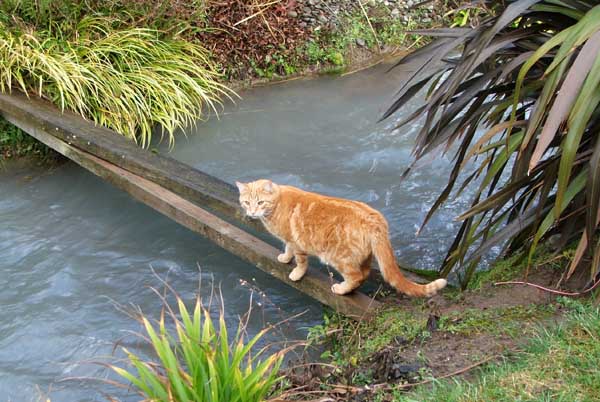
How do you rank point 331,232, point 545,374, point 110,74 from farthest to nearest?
point 110,74, point 331,232, point 545,374

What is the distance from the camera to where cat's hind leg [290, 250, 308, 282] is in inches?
151

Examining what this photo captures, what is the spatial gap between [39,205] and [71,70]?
1.33 meters

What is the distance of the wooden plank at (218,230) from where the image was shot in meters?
3.71

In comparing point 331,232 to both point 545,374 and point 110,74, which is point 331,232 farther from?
point 110,74

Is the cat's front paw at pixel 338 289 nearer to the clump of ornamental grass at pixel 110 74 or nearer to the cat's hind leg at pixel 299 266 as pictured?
the cat's hind leg at pixel 299 266

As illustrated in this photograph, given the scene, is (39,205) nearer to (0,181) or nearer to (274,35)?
(0,181)

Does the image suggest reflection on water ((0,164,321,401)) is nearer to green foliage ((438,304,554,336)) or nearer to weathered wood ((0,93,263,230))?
weathered wood ((0,93,263,230))

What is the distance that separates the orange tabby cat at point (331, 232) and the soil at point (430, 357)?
354 mm

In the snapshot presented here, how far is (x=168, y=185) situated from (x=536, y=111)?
2.74 meters

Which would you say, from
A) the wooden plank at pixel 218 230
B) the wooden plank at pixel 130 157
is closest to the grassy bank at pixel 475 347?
the wooden plank at pixel 218 230

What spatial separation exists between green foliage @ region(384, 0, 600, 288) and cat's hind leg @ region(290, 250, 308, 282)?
749 millimetres

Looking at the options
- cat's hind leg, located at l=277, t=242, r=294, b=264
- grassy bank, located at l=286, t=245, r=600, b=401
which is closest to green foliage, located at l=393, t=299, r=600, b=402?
grassy bank, located at l=286, t=245, r=600, b=401

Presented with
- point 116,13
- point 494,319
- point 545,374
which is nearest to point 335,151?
Answer: point 116,13

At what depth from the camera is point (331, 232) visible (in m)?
3.60
